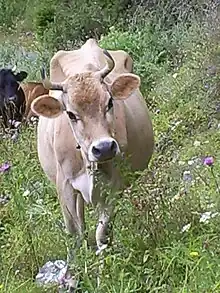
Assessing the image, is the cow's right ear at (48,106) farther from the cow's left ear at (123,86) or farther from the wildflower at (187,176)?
the wildflower at (187,176)

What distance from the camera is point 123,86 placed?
5.91 meters

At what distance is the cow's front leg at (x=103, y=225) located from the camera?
17.6ft

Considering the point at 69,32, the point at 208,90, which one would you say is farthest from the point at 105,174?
the point at 69,32

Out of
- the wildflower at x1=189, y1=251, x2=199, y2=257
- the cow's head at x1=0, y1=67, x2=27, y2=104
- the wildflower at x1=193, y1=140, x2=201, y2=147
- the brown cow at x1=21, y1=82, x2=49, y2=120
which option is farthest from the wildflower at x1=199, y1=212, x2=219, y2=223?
the cow's head at x1=0, y1=67, x2=27, y2=104

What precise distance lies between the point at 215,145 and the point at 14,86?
15.4 ft

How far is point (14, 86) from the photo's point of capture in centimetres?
1217

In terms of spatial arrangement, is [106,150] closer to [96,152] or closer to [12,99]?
[96,152]

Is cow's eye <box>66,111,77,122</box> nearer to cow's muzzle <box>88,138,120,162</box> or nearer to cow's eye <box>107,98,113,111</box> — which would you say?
cow's eye <box>107,98,113,111</box>

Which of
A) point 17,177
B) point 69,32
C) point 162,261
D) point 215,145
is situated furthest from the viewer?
point 69,32

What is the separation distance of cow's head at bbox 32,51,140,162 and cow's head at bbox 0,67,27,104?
19.3ft

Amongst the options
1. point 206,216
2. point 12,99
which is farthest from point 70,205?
point 12,99

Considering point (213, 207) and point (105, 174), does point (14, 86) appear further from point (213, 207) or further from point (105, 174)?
point (213, 207)

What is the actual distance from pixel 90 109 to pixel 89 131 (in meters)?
0.14

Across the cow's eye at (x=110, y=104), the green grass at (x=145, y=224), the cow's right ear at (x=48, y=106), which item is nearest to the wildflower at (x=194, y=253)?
the green grass at (x=145, y=224)
